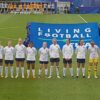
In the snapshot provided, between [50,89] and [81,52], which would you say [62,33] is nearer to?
[81,52]

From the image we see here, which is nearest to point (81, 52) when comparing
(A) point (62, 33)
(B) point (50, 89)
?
(B) point (50, 89)

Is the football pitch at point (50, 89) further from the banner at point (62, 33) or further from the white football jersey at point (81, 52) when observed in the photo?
the banner at point (62, 33)

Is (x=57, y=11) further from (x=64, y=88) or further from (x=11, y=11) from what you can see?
(x=64, y=88)

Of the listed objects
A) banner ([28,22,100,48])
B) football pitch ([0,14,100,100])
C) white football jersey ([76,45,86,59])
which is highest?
banner ([28,22,100,48])

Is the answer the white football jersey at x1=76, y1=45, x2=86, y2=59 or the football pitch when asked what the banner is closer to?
the football pitch

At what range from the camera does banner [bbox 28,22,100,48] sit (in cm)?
3366

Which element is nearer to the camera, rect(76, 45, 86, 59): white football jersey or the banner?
rect(76, 45, 86, 59): white football jersey

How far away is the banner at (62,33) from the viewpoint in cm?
3366

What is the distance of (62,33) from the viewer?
112ft

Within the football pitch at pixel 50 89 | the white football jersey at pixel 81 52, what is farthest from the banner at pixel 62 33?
the white football jersey at pixel 81 52

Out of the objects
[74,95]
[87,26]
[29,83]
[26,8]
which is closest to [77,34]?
A: [87,26]

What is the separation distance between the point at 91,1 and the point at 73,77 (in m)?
68.5

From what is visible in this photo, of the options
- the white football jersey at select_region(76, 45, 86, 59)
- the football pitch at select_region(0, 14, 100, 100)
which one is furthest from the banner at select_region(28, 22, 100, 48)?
the white football jersey at select_region(76, 45, 86, 59)

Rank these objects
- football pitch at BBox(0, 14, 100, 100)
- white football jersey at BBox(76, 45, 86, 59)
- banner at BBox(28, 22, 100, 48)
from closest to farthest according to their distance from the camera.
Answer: football pitch at BBox(0, 14, 100, 100), white football jersey at BBox(76, 45, 86, 59), banner at BBox(28, 22, 100, 48)
